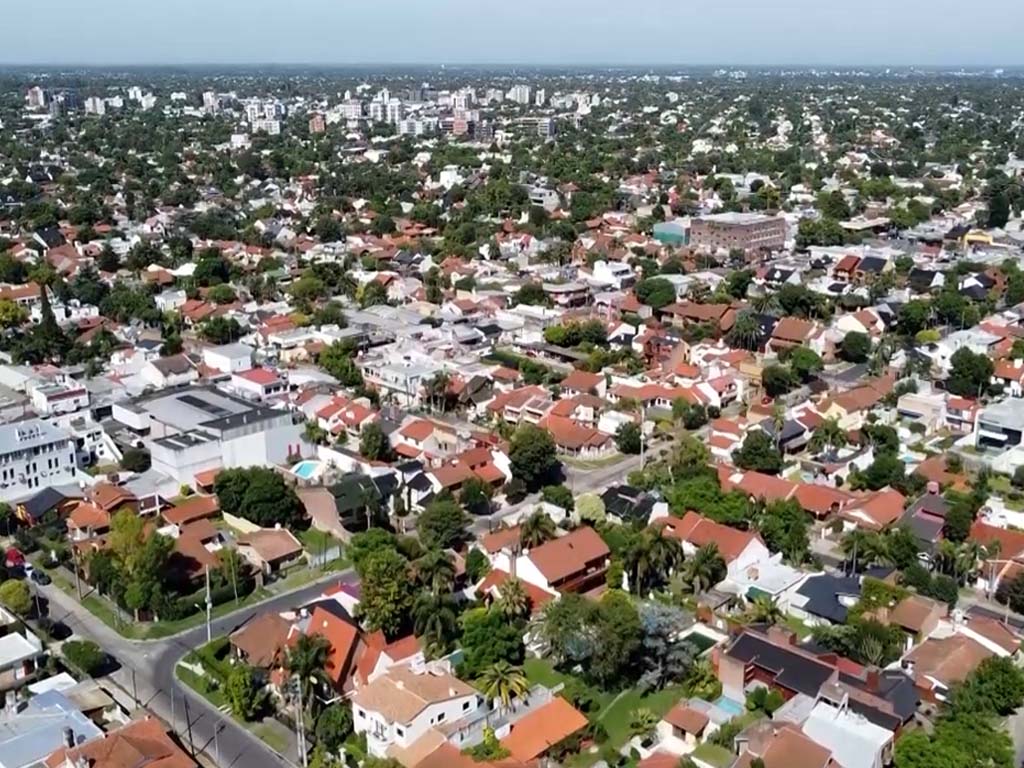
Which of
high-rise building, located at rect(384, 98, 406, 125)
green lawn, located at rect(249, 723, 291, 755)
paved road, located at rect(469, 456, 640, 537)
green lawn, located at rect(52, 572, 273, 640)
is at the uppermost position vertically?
high-rise building, located at rect(384, 98, 406, 125)

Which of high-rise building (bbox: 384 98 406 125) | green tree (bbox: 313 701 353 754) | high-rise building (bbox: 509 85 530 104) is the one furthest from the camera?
high-rise building (bbox: 509 85 530 104)

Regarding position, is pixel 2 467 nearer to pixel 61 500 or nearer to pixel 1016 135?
pixel 61 500

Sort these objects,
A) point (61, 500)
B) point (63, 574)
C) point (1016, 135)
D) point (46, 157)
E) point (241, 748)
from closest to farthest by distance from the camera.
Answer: point (241, 748)
point (63, 574)
point (61, 500)
point (46, 157)
point (1016, 135)

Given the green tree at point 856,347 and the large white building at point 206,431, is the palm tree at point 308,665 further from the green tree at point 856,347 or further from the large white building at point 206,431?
the green tree at point 856,347

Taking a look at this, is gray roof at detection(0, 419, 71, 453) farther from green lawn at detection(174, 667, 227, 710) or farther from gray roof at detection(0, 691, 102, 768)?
gray roof at detection(0, 691, 102, 768)

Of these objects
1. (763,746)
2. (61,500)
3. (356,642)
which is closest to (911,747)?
(763,746)

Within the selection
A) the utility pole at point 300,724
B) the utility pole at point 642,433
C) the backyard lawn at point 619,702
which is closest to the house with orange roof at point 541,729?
the backyard lawn at point 619,702

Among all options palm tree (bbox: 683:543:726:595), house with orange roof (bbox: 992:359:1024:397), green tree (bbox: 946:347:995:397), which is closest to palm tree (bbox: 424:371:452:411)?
palm tree (bbox: 683:543:726:595)
